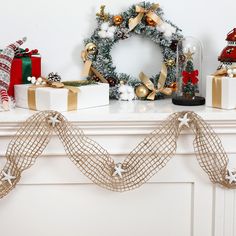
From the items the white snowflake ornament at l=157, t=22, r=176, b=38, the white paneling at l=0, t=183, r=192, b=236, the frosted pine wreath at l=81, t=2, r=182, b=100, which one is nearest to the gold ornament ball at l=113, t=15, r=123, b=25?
the frosted pine wreath at l=81, t=2, r=182, b=100

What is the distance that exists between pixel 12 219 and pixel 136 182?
0.33 metres

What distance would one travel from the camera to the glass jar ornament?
1419mm

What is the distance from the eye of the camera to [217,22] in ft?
5.07

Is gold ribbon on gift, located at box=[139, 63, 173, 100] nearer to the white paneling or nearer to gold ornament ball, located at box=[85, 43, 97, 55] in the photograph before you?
gold ornament ball, located at box=[85, 43, 97, 55]

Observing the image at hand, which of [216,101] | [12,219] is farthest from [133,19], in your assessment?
[12,219]

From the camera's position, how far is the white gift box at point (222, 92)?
132 cm

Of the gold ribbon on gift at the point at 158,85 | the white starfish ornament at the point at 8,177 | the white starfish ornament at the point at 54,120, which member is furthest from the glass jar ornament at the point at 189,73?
the white starfish ornament at the point at 8,177

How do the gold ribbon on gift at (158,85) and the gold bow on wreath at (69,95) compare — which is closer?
the gold bow on wreath at (69,95)

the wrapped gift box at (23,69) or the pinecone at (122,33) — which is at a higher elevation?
the pinecone at (122,33)

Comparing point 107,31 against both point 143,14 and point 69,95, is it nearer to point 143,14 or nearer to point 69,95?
point 143,14

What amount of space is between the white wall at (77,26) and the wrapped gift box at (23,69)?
107mm

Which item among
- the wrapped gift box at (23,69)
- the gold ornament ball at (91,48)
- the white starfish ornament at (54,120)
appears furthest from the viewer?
the gold ornament ball at (91,48)

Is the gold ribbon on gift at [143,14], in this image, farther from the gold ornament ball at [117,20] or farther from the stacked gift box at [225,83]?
the stacked gift box at [225,83]

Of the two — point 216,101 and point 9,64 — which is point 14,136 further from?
point 216,101
